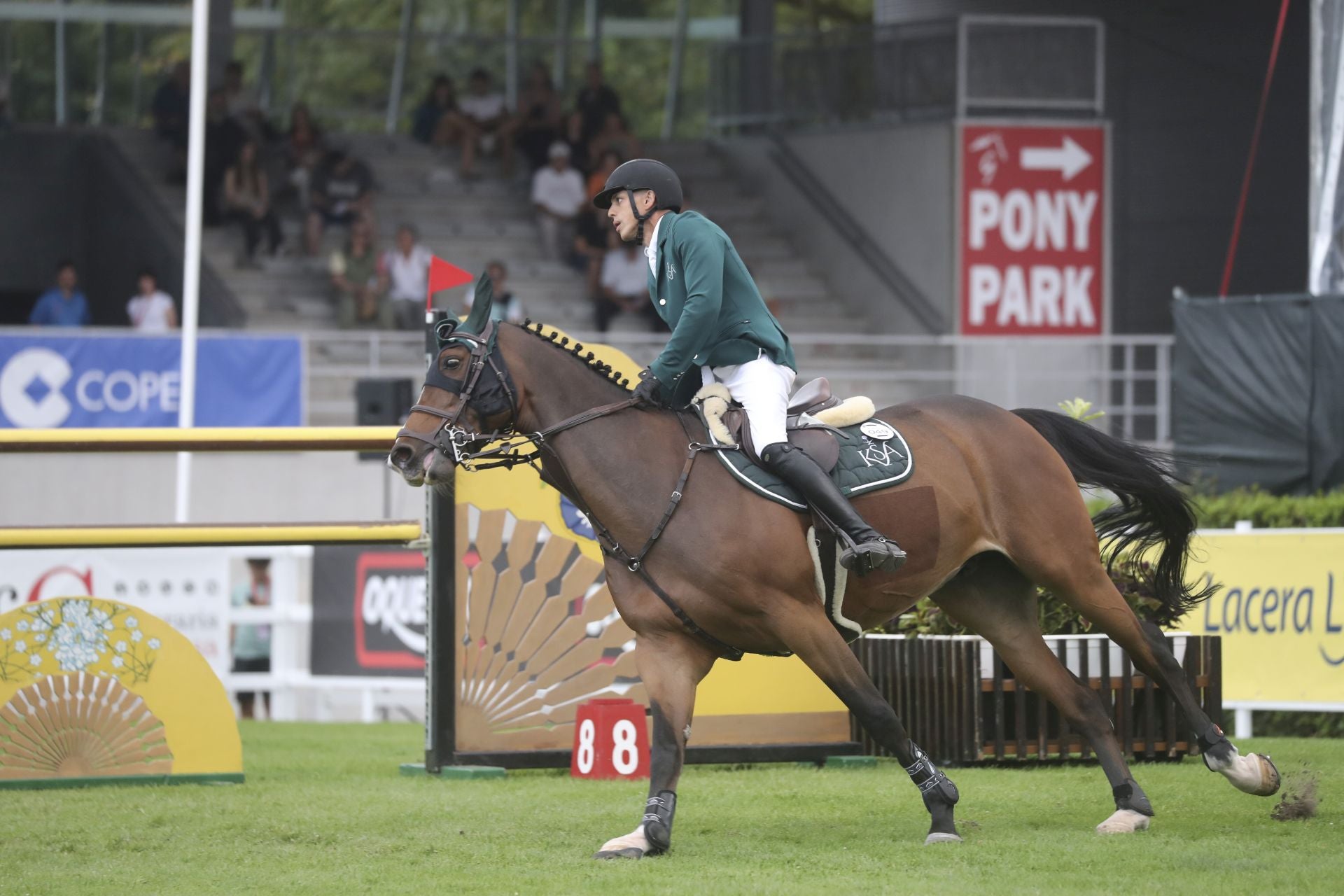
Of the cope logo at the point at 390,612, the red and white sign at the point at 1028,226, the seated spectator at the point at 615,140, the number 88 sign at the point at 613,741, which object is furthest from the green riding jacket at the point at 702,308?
the seated spectator at the point at 615,140

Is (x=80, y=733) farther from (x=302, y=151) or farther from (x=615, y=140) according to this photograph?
(x=615, y=140)

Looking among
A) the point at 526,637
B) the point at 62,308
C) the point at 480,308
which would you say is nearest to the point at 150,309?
the point at 62,308

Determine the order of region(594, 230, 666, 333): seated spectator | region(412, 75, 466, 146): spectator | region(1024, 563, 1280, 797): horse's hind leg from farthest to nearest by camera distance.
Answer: region(412, 75, 466, 146): spectator, region(594, 230, 666, 333): seated spectator, region(1024, 563, 1280, 797): horse's hind leg

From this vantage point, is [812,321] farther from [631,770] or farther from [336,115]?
[631,770]

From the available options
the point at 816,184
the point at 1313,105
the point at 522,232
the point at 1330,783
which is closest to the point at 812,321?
the point at 816,184

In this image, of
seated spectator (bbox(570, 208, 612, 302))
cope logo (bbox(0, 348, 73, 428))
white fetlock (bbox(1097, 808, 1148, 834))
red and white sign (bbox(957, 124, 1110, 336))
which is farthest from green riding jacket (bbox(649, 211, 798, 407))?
seated spectator (bbox(570, 208, 612, 302))

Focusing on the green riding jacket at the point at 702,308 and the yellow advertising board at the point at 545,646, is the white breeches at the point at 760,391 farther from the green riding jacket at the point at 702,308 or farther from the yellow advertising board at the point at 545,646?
the yellow advertising board at the point at 545,646

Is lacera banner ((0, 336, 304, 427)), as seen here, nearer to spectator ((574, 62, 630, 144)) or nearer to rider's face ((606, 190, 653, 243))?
spectator ((574, 62, 630, 144))

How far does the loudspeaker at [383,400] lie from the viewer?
14.6 m

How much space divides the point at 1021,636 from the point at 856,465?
1.11 metres

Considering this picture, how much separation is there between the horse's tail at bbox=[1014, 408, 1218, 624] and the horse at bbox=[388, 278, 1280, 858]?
0.33 metres

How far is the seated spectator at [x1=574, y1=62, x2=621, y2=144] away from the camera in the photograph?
25.3 meters

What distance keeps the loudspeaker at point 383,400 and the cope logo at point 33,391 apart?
176 inches

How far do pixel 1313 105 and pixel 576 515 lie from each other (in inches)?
292
